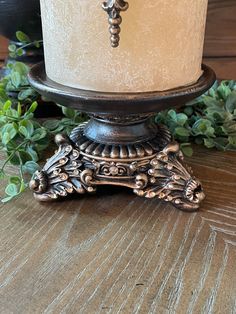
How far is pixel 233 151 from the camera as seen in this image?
2.48ft

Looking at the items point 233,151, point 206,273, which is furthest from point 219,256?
point 233,151

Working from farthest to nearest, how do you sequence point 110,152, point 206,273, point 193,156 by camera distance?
point 193,156 < point 110,152 < point 206,273

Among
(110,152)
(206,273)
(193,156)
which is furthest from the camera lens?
(193,156)

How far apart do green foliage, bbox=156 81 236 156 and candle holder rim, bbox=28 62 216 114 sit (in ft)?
0.63

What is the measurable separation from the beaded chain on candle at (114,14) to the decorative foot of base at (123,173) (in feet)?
0.55

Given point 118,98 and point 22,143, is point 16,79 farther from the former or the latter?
point 118,98

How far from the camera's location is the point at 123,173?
58cm

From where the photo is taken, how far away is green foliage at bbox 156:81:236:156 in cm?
74

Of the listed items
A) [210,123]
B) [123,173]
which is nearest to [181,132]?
[210,123]

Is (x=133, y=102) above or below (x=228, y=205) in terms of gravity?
above

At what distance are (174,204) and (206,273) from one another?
13 centimetres

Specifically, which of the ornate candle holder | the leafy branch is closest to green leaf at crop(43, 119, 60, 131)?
the leafy branch

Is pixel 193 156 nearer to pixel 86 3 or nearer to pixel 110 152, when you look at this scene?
pixel 110 152

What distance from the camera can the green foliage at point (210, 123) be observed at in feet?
2.43
